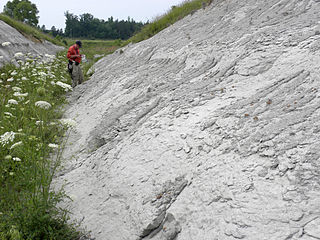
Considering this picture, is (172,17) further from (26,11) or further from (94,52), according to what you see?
(26,11)

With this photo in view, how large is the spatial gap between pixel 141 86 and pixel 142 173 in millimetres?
3243

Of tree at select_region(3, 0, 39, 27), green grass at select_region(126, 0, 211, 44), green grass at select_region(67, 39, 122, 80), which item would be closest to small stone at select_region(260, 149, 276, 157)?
green grass at select_region(126, 0, 211, 44)

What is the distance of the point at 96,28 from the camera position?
106938 mm

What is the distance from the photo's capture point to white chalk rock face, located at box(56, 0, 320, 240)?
94.6 inches

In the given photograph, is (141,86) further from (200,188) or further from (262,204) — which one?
(262,204)

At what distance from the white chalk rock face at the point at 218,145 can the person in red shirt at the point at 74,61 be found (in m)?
5.02

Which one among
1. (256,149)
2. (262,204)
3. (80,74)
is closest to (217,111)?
(256,149)

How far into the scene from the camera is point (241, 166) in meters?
2.80

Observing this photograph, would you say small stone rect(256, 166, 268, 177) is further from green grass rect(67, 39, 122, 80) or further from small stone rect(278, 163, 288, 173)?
green grass rect(67, 39, 122, 80)

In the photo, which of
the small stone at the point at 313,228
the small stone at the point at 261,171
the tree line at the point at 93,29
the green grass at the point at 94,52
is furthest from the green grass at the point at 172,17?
the tree line at the point at 93,29

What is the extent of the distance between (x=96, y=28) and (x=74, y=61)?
10608 centimetres

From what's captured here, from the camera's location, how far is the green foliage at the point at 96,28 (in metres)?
99.9

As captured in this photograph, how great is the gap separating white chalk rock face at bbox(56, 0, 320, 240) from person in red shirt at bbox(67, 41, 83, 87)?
502 centimetres

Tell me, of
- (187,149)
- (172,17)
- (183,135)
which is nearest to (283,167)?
(187,149)
